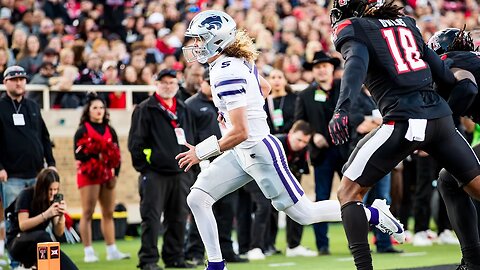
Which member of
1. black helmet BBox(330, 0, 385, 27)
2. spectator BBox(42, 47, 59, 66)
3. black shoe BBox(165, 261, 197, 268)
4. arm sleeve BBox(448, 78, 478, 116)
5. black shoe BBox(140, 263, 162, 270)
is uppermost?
black helmet BBox(330, 0, 385, 27)

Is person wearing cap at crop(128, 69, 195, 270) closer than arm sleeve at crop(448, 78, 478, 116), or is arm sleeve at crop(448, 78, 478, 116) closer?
arm sleeve at crop(448, 78, 478, 116)

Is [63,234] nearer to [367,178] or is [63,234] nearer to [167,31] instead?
[367,178]

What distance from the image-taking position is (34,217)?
9914 millimetres

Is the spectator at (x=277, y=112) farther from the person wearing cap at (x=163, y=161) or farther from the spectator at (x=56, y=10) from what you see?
the spectator at (x=56, y=10)

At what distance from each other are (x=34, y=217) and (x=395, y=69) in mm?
4052

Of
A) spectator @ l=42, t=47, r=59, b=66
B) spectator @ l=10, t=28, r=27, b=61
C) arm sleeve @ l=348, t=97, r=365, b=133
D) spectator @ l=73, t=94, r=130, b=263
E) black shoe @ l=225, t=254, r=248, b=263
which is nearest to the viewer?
black shoe @ l=225, t=254, r=248, b=263

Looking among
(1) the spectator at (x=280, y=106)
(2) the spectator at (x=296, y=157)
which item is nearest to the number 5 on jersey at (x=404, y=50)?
(2) the spectator at (x=296, y=157)

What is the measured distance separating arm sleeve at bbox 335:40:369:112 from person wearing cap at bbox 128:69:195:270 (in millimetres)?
4042

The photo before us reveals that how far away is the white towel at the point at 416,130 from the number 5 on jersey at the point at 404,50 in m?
0.38

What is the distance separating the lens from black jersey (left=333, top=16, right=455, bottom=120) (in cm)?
752

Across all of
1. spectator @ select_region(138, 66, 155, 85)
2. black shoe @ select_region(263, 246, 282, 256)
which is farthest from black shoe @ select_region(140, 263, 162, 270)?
spectator @ select_region(138, 66, 155, 85)

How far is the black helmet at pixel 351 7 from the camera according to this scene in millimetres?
7766

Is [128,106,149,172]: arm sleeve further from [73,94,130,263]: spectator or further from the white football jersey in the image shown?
the white football jersey

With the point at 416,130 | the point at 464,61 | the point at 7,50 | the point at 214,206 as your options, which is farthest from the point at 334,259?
the point at 7,50
